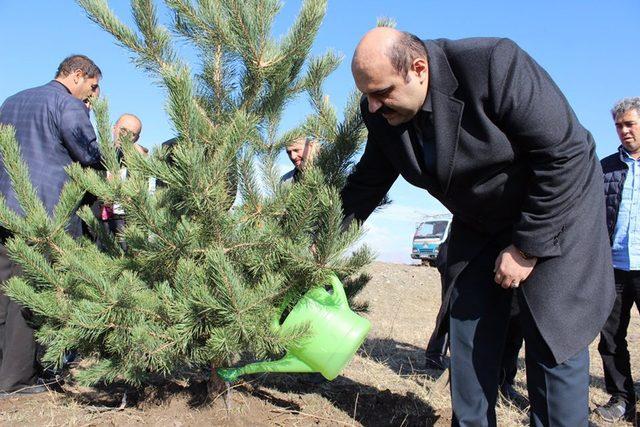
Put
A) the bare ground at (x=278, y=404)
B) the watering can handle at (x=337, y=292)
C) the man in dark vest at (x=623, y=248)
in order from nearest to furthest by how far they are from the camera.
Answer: the watering can handle at (x=337, y=292) < the bare ground at (x=278, y=404) < the man in dark vest at (x=623, y=248)

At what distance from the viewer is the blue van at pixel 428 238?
18.3 meters

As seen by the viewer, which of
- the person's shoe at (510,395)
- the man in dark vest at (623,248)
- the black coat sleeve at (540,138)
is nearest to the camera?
the black coat sleeve at (540,138)

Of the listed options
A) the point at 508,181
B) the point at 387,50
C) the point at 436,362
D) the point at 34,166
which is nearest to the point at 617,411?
the point at 436,362

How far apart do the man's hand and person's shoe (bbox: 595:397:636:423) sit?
1.78 m

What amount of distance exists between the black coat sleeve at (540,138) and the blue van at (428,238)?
16.5m

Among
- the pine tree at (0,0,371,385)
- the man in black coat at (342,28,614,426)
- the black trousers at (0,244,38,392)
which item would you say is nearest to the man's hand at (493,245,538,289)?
the man in black coat at (342,28,614,426)

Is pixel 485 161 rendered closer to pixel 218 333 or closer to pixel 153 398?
pixel 218 333

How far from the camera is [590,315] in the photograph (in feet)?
6.29

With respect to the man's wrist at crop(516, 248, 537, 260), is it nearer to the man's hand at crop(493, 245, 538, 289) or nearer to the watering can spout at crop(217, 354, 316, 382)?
the man's hand at crop(493, 245, 538, 289)

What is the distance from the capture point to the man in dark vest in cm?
329

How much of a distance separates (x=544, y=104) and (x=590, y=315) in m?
0.74

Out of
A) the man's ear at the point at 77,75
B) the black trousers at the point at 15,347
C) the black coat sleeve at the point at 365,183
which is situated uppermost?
the man's ear at the point at 77,75

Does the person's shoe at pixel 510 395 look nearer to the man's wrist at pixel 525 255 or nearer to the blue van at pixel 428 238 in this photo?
the man's wrist at pixel 525 255

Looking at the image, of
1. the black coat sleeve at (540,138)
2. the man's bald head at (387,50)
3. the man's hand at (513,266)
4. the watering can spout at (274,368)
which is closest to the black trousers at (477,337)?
the man's hand at (513,266)
